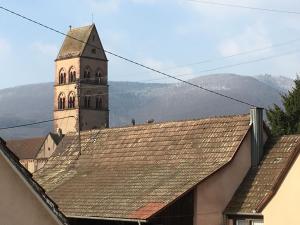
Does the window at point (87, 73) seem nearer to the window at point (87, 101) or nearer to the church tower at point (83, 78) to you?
the church tower at point (83, 78)

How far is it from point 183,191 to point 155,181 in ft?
7.70

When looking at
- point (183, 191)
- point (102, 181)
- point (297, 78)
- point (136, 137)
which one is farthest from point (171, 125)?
point (297, 78)

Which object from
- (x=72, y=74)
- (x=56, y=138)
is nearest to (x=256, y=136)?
(x=56, y=138)

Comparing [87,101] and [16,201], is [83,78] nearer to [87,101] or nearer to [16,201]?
[87,101]

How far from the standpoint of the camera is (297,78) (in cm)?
4172

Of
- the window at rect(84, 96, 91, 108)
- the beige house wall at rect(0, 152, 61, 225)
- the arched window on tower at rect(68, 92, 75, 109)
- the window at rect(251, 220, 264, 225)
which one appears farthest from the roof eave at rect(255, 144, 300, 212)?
the arched window on tower at rect(68, 92, 75, 109)

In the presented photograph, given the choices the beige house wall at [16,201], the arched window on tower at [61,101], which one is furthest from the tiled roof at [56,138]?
the beige house wall at [16,201]

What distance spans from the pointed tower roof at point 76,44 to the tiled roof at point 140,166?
3203 inches

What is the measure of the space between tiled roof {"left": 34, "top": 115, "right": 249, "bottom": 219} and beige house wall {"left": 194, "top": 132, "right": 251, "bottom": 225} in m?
0.34

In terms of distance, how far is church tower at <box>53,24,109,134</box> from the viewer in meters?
110

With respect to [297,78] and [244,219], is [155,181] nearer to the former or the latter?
[244,219]

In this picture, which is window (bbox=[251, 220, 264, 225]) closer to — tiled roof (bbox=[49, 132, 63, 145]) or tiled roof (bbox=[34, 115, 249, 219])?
tiled roof (bbox=[34, 115, 249, 219])

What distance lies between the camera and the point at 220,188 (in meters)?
23.8

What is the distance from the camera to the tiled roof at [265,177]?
891 inches
